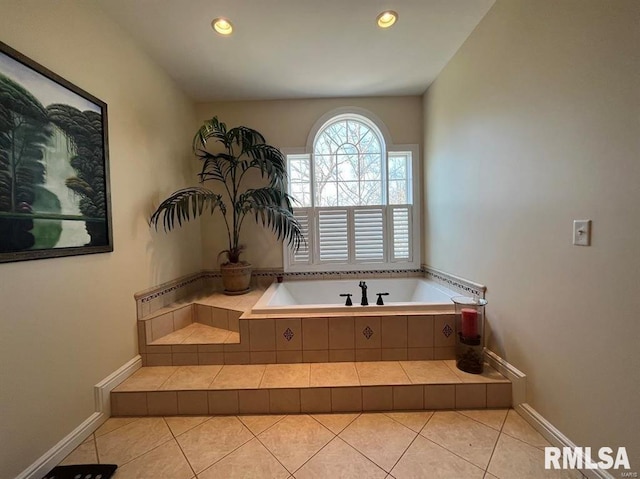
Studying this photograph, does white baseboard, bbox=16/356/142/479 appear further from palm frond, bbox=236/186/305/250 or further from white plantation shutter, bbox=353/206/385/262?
white plantation shutter, bbox=353/206/385/262

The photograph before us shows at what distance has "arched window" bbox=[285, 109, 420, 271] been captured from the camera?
284 cm

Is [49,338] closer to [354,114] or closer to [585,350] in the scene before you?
[585,350]

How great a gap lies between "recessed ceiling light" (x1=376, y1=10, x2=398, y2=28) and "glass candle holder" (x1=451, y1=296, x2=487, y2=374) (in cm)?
196

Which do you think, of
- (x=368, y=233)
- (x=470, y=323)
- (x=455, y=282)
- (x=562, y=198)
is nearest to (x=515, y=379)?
(x=470, y=323)

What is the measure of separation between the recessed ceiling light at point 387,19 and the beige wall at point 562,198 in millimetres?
599

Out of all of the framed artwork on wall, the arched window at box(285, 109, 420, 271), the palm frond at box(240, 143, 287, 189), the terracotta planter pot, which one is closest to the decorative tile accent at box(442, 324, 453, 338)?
the arched window at box(285, 109, 420, 271)

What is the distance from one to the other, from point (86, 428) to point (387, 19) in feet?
9.89

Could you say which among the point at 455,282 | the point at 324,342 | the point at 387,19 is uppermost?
the point at 387,19

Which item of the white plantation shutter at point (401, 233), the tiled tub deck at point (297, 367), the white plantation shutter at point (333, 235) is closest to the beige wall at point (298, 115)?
the white plantation shutter at point (333, 235)

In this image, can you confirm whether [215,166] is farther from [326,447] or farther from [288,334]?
[326,447]

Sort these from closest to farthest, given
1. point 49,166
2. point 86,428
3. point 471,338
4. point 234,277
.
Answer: point 49,166 → point 86,428 → point 471,338 → point 234,277

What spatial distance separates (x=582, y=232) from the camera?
3.55 ft

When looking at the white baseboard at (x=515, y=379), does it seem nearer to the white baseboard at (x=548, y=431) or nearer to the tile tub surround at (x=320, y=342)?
the white baseboard at (x=548, y=431)

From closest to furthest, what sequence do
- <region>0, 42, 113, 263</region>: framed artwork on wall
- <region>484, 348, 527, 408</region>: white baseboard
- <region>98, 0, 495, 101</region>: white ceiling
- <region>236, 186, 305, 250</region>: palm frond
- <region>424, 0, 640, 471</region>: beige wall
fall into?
1. <region>424, 0, 640, 471</region>: beige wall
2. <region>0, 42, 113, 263</region>: framed artwork on wall
3. <region>484, 348, 527, 408</region>: white baseboard
4. <region>98, 0, 495, 101</region>: white ceiling
5. <region>236, 186, 305, 250</region>: palm frond
